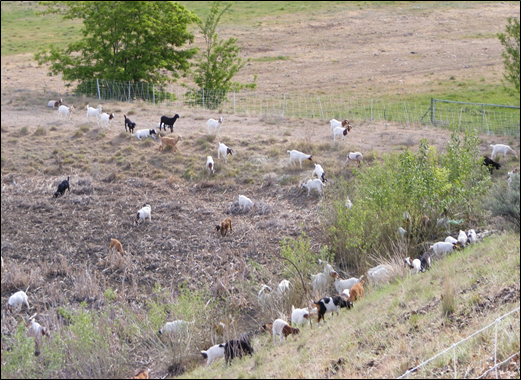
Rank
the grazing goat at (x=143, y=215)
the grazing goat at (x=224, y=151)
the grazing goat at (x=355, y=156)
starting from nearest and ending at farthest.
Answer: the grazing goat at (x=143, y=215)
the grazing goat at (x=355, y=156)
the grazing goat at (x=224, y=151)

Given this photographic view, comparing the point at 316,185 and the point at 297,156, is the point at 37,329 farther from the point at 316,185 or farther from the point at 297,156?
the point at 297,156

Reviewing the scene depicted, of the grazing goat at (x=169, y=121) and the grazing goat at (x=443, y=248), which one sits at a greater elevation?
→ the grazing goat at (x=169, y=121)

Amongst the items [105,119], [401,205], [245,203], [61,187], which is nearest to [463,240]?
[401,205]

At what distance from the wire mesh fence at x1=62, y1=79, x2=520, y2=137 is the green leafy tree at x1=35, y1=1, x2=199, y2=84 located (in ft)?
2.59

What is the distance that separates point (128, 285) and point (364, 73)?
127ft

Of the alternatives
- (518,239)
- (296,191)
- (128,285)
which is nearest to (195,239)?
(128,285)

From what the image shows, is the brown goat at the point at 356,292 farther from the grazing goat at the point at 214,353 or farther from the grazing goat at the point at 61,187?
the grazing goat at the point at 61,187

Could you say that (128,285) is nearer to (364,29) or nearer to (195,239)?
(195,239)

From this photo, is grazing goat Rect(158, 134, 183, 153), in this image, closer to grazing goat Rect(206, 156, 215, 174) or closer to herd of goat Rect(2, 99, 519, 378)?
grazing goat Rect(206, 156, 215, 174)

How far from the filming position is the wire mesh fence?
31500 millimetres

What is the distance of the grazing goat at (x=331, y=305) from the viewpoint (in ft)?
38.5

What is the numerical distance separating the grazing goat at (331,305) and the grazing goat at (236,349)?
5.39 feet

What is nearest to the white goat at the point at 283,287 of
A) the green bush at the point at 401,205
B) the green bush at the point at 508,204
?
the green bush at the point at 401,205

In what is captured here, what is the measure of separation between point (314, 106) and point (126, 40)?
40.4ft
